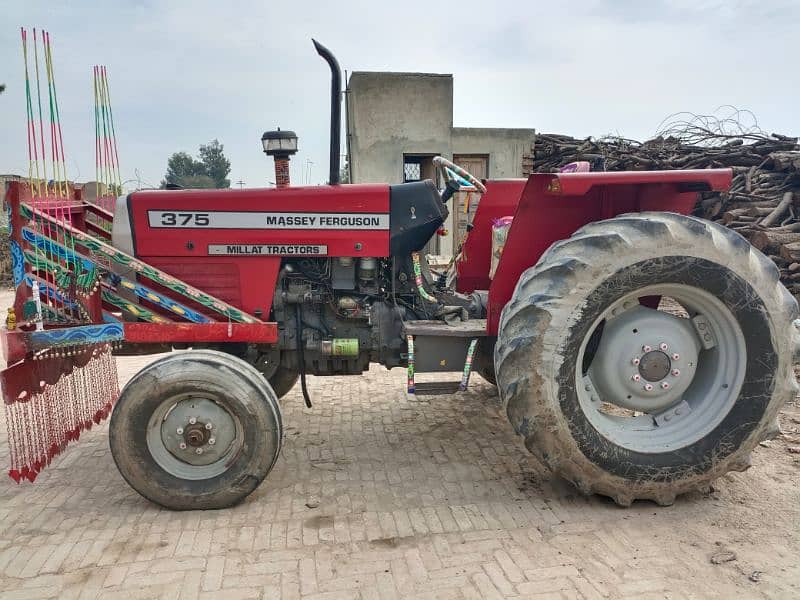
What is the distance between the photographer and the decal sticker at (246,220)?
323cm

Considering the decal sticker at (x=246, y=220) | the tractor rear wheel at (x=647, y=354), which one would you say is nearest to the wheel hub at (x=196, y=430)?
the decal sticker at (x=246, y=220)

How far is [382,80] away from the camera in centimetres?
1174

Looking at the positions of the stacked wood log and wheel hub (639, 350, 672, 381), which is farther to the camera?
the stacked wood log

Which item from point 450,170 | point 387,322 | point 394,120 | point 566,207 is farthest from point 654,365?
point 394,120

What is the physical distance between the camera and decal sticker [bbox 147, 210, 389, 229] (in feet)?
10.6

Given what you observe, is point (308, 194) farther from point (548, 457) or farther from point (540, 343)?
point (548, 457)

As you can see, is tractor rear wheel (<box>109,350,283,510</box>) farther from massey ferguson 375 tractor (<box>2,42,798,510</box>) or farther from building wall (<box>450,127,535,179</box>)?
building wall (<box>450,127,535,179</box>)

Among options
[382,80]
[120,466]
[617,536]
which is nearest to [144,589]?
[120,466]

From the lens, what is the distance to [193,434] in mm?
2805

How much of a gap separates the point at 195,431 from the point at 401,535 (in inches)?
43.9

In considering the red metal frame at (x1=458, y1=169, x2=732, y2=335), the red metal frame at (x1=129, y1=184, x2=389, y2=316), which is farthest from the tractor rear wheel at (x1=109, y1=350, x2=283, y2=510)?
the red metal frame at (x1=458, y1=169, x2=732, y2=335)

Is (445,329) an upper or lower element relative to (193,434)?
upper

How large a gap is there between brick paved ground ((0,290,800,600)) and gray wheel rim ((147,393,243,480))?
246 mm

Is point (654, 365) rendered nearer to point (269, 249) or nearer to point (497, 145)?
point (269, 249)
